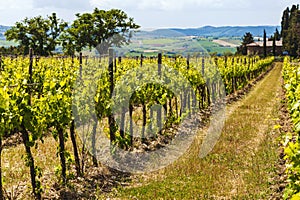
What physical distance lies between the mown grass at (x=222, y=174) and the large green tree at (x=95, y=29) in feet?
159

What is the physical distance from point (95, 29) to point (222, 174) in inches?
2053

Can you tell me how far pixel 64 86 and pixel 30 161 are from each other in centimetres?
152

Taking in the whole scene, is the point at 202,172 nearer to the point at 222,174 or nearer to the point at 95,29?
the point at 222,174

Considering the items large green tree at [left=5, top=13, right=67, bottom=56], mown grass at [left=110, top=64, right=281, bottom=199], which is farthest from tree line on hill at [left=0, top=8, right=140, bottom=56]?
mown grass at [left=110, top=64, right=281, bottom=199]

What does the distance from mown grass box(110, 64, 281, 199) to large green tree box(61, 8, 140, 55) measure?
48520 mm

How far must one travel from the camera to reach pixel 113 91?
786 cm

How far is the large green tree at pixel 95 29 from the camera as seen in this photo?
56.7 metres

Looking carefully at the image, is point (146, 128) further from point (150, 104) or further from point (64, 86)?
point (64, 86)

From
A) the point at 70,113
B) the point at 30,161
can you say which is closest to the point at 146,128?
the point at 70,113

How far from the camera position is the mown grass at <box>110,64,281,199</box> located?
6.00m

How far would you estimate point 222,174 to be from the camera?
6.81 m

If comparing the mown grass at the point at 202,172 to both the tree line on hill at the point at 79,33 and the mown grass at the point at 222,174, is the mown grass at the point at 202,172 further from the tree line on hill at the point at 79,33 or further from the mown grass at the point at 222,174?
the tree line on hill at the point at 79,33

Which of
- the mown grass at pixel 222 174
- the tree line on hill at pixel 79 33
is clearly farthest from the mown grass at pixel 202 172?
the tree line on hill at pixel 79 33

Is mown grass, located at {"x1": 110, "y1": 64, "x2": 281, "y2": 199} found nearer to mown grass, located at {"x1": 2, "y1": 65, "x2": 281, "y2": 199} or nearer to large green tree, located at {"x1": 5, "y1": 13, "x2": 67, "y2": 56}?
mown grass, located at {"x1": 2, "y1": 65, "x2": 281, "y2": 199}
